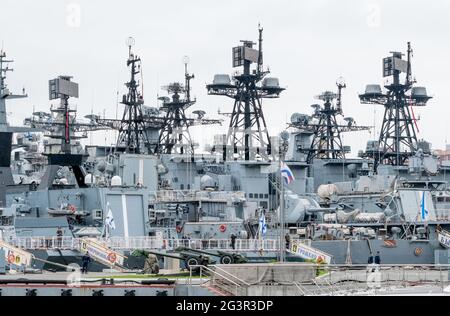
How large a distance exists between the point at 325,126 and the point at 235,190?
2233 cm

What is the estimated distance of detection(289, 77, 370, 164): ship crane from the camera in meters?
87.2

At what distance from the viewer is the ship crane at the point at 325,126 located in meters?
87.2

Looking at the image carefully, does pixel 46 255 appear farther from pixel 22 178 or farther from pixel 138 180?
pixel 22 178

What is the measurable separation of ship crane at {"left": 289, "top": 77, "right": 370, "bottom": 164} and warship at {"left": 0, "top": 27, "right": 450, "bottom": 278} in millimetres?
198

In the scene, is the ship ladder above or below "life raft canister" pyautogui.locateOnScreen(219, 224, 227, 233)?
below

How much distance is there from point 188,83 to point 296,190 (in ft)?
67.5

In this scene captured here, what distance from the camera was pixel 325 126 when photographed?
88.4m

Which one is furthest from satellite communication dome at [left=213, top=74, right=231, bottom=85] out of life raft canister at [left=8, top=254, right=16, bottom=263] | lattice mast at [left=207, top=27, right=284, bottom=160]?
life raft canister at [left=8, top=254, right=16, bottom=263]

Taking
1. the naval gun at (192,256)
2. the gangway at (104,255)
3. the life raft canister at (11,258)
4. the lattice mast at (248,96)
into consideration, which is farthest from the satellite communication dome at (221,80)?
the life raft canister at (11,258)

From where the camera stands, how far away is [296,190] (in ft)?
231

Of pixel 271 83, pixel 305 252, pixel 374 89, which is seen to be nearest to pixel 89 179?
pixel 305 252

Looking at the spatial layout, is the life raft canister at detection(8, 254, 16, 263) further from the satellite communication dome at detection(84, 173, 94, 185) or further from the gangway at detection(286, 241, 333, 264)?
the gangway at detection(286, 241, 333, 264)

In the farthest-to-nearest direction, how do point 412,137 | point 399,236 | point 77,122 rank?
point 77,122 < point 412,137 < point 399,236
